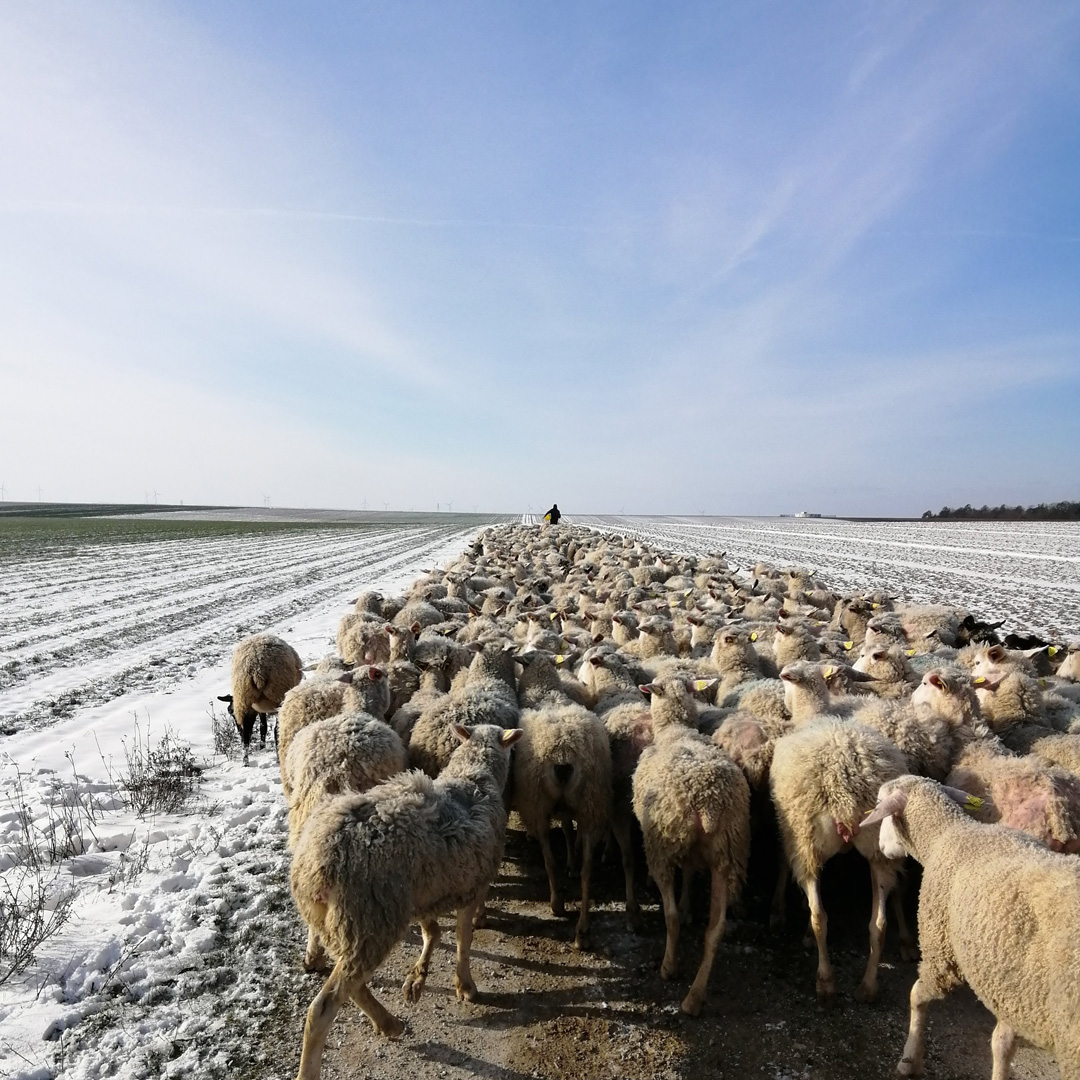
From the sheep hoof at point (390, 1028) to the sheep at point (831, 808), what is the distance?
256 cm

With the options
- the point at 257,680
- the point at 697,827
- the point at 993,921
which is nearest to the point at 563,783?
the point at 697,827

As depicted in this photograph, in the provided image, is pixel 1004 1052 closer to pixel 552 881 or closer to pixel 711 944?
pixel 711 944

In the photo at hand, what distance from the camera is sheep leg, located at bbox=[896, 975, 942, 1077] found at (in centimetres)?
345

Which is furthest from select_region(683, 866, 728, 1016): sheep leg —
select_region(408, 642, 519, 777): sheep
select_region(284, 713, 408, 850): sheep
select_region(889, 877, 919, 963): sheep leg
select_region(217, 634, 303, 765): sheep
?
select_region(217, 634, 303, 765): sheep

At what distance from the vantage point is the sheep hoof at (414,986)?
13.3ft

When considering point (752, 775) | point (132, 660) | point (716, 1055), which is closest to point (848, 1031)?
point (716, 1055)

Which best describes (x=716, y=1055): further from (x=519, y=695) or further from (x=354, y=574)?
(x=354, y=574)

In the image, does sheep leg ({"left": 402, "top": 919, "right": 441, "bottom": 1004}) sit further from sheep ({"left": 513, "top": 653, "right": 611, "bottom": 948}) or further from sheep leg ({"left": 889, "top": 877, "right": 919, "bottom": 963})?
sheep leg ({"left": 889, "top": 877, "right": 919, "bottom": 963})

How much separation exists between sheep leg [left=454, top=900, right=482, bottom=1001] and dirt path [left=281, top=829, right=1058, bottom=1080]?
0.08 metres

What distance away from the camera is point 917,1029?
350 cm

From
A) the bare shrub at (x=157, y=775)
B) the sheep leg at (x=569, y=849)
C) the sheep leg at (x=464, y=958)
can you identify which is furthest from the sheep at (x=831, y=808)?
the bare shrub at (x=157, y=775)

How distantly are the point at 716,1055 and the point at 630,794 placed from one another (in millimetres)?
1844

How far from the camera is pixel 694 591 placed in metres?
15.5

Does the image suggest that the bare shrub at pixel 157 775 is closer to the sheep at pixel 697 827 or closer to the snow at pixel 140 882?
the snow at pixel 140 882
